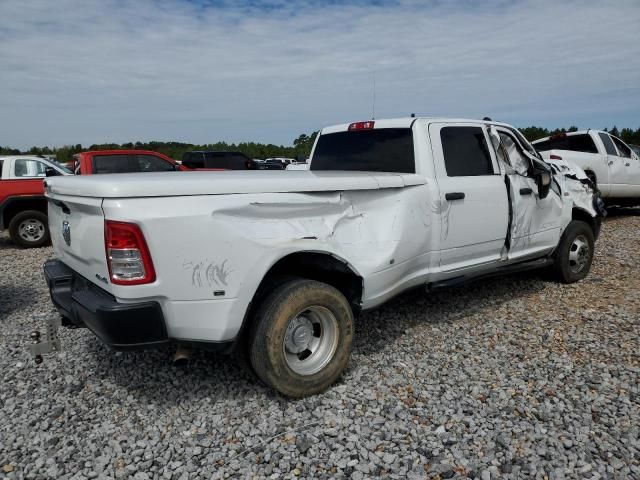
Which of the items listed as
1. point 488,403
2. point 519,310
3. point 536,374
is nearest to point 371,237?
point 488,403

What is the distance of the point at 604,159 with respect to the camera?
1029 cm

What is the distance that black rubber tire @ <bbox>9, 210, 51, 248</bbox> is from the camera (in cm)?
884

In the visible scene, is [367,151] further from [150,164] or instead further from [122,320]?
[150,164]

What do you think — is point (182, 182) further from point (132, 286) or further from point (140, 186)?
point (132, 286)

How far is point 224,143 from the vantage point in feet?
192

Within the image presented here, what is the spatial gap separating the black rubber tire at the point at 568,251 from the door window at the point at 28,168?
8.66m

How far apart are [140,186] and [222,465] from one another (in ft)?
5.00

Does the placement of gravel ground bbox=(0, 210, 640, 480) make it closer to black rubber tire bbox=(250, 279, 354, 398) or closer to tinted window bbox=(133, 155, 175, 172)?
black rubber tire bbox=(250, 279, 354, 398)

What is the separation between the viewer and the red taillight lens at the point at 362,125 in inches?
182

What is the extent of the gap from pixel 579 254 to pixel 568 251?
0.30 meters

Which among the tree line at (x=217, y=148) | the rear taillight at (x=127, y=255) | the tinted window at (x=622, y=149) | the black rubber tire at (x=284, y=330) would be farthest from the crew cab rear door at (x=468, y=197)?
the tree line at (x=217, y=148)

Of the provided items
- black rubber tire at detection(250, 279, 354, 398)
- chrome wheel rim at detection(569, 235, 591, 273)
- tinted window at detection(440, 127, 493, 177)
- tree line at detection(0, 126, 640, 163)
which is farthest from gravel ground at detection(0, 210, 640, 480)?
tree line at detection(0, 126, 640, 163)

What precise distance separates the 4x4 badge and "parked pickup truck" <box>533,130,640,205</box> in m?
9.20

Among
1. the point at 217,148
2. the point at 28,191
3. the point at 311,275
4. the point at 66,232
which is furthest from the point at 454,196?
the point at 217,148
